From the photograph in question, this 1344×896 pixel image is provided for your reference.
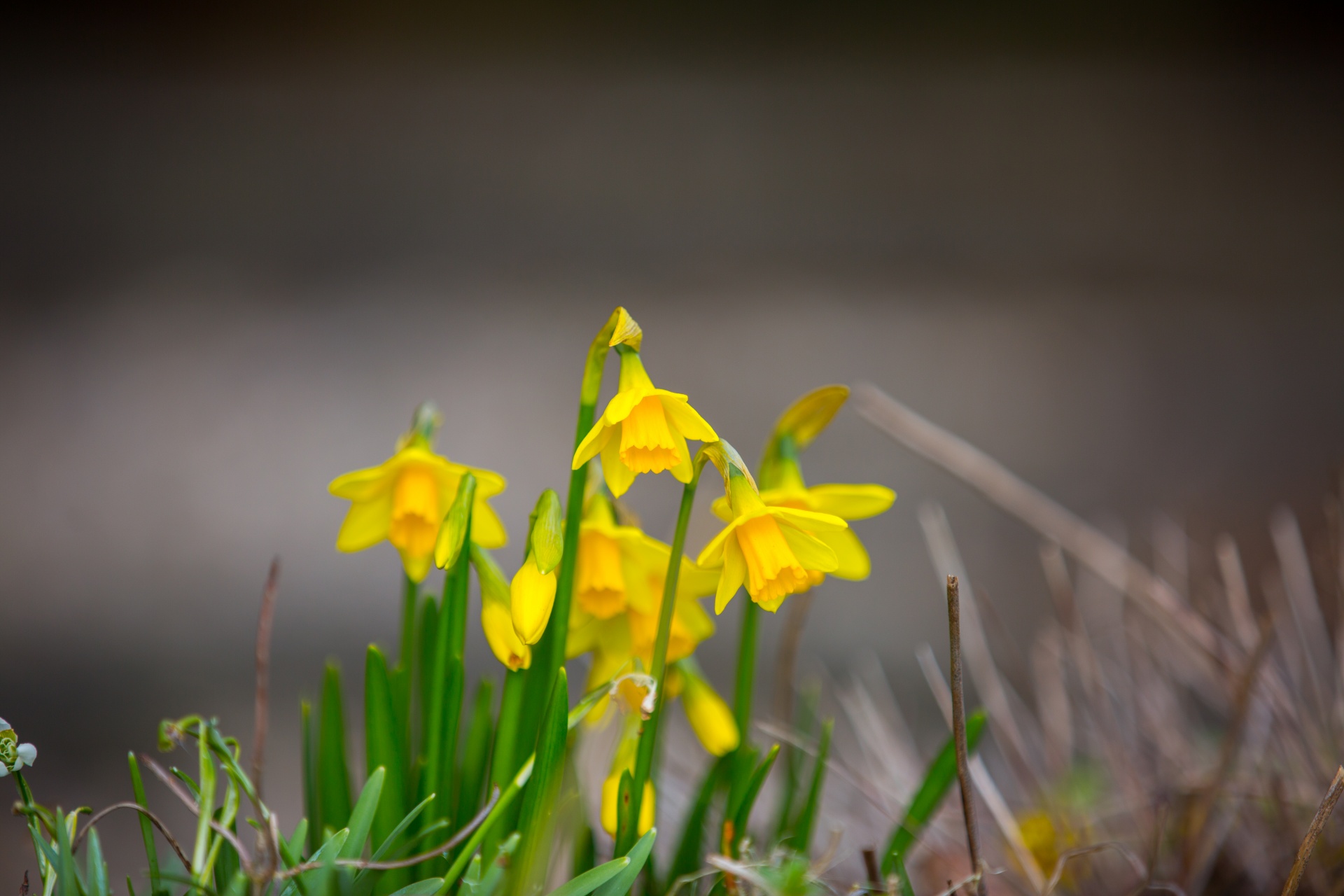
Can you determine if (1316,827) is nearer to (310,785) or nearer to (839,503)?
(839,503)

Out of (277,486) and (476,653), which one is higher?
(277,486)

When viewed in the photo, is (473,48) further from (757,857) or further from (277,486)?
(757,857)

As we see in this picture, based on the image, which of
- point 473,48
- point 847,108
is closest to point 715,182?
point 847,108

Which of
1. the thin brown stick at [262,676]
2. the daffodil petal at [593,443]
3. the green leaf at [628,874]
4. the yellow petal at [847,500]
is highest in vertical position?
the daffodil petal at [593,443]

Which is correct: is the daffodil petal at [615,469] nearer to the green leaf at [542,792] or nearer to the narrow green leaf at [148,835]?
the green leaf at [542,792]

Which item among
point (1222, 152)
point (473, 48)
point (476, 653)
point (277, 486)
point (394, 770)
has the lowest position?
point (476, 653)

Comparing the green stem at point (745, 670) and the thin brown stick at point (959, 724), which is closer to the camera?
the thin brown stick at point (959, 724)

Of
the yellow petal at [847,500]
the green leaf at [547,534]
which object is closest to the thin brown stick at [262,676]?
the green leaf at [547,534]
